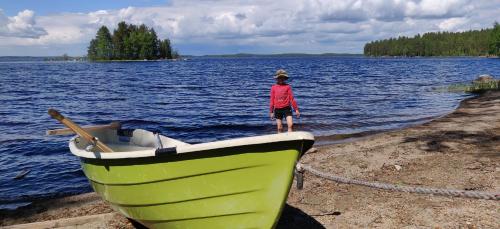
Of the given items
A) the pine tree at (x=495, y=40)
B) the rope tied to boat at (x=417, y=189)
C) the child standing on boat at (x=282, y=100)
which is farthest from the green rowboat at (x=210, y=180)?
the pine tree at (x=495, y=40)

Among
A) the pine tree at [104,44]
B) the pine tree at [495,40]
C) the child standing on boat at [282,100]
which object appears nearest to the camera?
the child standing on boat at [282,100]

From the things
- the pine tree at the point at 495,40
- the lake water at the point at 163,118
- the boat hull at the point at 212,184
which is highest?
the pine tree at the point at 495,40

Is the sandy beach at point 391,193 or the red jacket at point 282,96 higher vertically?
the red jacket at point 282,96

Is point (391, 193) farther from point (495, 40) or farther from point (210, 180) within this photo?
point (495, 40)

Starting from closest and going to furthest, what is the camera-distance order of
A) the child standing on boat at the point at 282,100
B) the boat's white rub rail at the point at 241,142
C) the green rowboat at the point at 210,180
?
1. the boat's white rub rail at the point at 241,142
2. the green rowboat at the point at 210,180
3. the child standing on boat at the point at 282,100

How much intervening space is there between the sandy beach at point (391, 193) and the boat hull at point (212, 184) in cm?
139

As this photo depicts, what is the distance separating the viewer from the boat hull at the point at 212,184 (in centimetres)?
508

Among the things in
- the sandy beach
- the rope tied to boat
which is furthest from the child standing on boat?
the rope tied to boat

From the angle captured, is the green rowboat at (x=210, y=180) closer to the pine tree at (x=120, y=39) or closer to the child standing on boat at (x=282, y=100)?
the child standing on boat at (x=282, y=100)

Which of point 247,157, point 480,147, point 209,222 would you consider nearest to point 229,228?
point 209,222

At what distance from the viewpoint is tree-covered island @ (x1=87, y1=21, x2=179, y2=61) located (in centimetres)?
16562

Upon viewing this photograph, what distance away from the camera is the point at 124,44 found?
167m

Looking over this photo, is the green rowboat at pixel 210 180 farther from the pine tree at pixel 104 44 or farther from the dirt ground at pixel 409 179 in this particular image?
the pine tree at pixel 104 44

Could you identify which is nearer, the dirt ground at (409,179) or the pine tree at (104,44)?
the dirt ground at (409,179)
